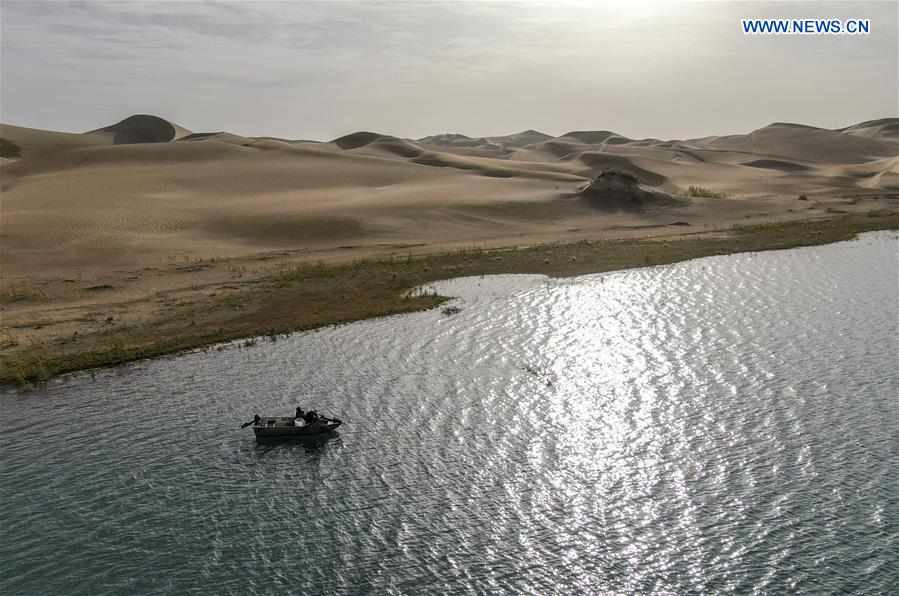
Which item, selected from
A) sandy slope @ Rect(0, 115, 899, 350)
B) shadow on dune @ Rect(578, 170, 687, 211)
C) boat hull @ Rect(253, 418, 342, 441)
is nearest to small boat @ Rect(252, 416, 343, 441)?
boat hull @ Rect(253, 418, 342, 441)

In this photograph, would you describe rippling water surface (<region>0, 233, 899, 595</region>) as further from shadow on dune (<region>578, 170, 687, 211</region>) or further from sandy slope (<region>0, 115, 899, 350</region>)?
shadow on dune (<region>578, 170, 687, 211</region>)

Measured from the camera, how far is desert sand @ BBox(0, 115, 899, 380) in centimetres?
5847

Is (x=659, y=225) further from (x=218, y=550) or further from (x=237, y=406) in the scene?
(x=218, y=550)

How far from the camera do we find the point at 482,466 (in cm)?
2698

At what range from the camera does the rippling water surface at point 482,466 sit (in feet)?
68.5

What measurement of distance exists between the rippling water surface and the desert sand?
17.6 m

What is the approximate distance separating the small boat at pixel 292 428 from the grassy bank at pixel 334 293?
14792 mm

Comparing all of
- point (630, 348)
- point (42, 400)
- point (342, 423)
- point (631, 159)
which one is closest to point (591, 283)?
point (630, 348)

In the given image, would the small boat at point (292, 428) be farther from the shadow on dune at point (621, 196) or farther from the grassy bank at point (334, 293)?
the shadow on dune at point (621, 196)

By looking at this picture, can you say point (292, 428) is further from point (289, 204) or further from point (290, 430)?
point (289, 204)

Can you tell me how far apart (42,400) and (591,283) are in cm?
3922

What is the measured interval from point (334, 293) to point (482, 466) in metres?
31.0

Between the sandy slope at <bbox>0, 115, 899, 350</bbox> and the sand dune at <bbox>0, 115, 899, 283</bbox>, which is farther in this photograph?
the sand dune at <bbox>0, 115, 899, 283</bbox>

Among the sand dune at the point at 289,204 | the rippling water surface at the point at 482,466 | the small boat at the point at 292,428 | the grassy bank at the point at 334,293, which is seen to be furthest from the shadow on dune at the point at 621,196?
the small boat at the point at 292,428
